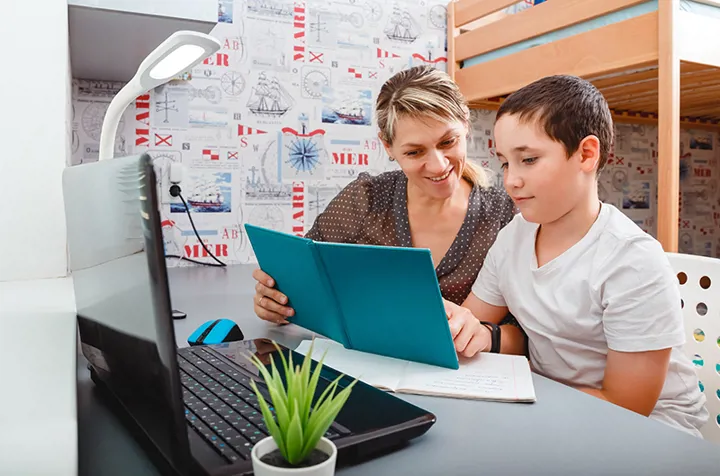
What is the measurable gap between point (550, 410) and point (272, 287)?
513 millimetres

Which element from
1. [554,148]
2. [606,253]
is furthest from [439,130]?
[606,253]

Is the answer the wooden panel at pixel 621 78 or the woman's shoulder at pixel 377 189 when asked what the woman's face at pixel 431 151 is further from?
the wooden panel at pixel 621 78

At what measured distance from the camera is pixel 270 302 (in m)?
0.96

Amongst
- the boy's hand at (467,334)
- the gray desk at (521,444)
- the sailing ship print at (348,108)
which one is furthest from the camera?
the sailing ship print at (348,108)

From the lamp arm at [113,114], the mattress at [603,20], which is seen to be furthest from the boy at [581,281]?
the mattress at [603,20]

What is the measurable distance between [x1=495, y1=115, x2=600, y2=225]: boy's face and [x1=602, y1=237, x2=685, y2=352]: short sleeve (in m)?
0.11

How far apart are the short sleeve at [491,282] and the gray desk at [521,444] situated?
326 millimetres

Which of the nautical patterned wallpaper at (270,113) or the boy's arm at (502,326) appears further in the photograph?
the nautical patterned wallpaper at (270,113)

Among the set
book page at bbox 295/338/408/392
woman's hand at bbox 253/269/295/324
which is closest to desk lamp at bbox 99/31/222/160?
woman's hand at bbox 253/269/295/324

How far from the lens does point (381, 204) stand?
125 cm

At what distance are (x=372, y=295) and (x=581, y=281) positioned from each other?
0.31 meters

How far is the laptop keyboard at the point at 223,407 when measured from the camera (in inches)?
17.8

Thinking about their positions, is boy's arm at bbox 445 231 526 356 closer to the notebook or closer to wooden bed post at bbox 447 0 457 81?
the notebook

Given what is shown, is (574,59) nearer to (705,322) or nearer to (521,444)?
(705,322)
